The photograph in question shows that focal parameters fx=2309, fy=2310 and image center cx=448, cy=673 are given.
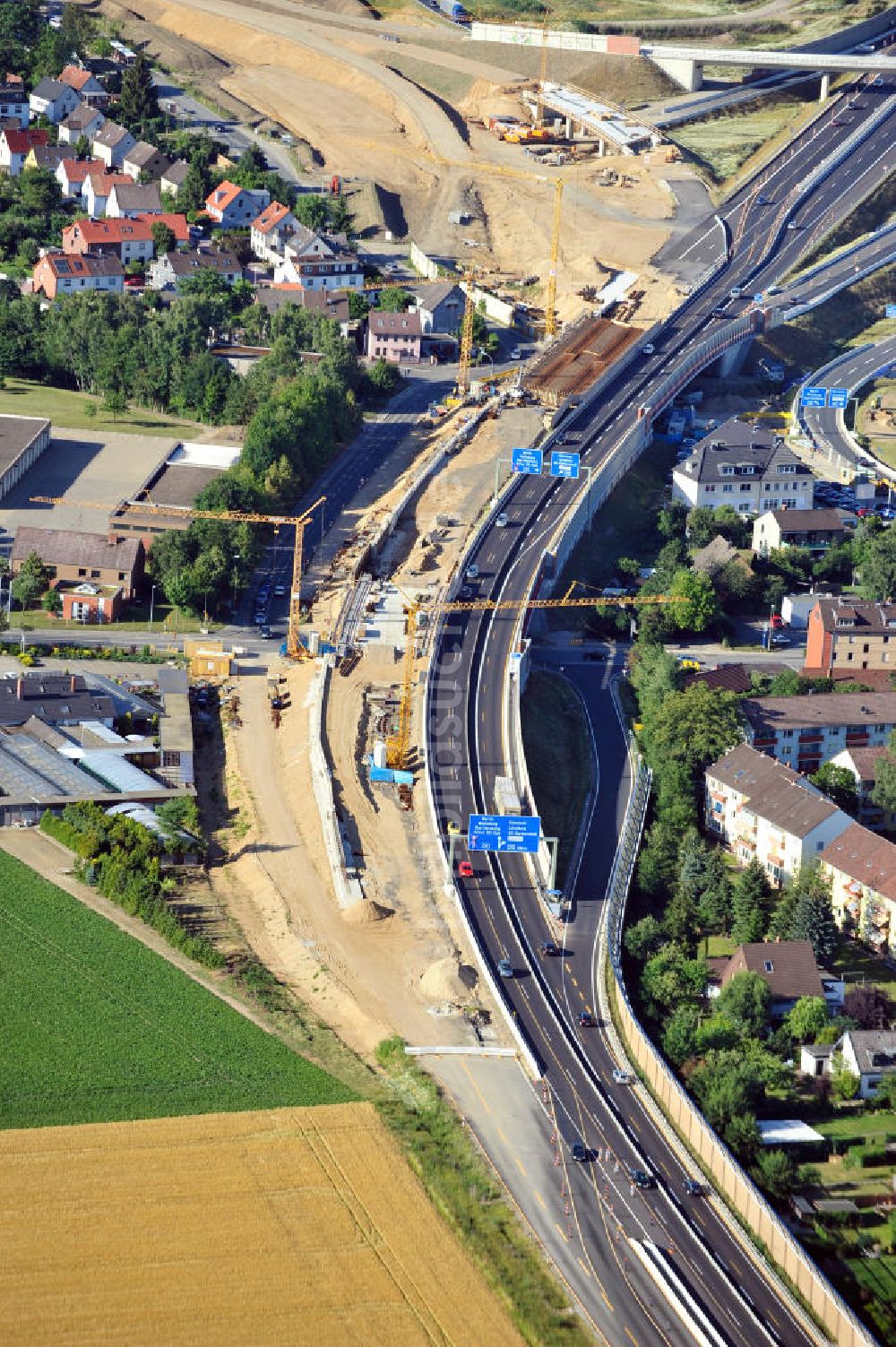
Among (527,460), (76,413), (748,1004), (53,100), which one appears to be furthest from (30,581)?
(53,100)

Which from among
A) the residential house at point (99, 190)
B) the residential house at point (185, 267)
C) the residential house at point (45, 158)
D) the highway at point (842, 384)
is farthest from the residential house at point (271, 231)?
the highway at point (842, 384)

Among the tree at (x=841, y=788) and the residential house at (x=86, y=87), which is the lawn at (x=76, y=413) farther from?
the tree at (x=841, y=788)

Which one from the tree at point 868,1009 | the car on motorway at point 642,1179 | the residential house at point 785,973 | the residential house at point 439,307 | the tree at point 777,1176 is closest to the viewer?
the car on motorway at point 642,1179

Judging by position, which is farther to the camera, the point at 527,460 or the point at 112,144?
the point at 112,144

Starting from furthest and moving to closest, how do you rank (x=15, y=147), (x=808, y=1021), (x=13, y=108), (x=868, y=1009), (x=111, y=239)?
(x=13, y=108)
(x=15, y=147)
(x=111, y=239)
(x=868, y=1009)
(x=808, y=1021)

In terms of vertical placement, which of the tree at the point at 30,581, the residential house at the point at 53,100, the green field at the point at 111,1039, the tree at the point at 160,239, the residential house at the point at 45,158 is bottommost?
the green field at the point at 111,1039

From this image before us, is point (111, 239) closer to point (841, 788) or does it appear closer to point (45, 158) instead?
point (45, 158)

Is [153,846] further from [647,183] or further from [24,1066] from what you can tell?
[647,183]
